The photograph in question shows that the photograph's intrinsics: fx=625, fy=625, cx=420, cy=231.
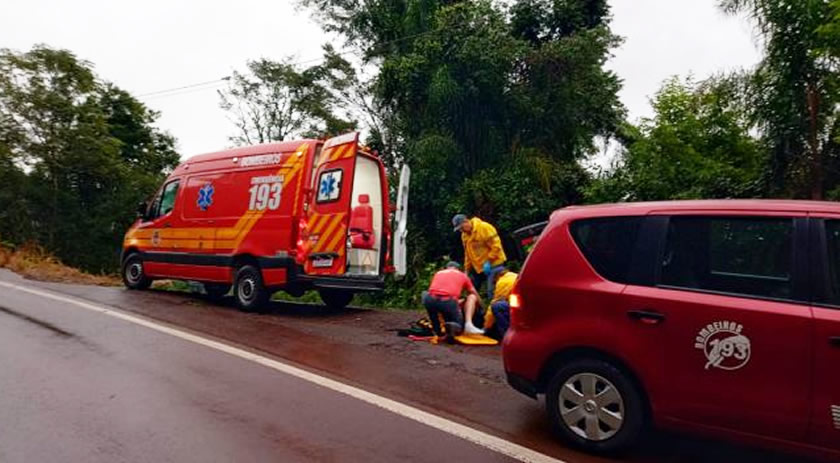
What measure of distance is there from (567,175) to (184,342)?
10338mm

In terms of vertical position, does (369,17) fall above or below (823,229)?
above

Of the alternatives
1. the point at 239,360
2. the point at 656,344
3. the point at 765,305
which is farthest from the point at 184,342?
the point at 765,305

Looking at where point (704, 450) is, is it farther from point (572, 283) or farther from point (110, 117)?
point (110, 117)

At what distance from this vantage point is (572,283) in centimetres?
421

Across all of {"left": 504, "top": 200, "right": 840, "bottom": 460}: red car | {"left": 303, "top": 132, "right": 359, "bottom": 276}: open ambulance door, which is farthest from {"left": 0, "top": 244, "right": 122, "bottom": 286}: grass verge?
{"left": 504, "top": 200, "right": 840, "bottom": 460}: red car

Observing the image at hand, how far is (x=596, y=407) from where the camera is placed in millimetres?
4059

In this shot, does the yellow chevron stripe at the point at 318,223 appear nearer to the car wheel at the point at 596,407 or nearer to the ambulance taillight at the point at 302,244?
the ambulance taillight at the point at 302,244

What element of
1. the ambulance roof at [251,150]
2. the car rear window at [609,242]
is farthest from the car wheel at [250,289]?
the car rear window at [609,242]

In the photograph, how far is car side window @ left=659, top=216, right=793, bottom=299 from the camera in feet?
11.9

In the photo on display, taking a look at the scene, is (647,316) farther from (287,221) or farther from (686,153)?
(686,153)

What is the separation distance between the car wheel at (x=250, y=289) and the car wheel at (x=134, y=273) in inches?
126

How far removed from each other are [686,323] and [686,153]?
35.2ft

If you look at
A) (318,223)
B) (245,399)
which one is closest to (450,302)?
(318,223)

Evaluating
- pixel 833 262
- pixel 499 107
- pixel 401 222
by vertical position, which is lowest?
pixel 833 262
